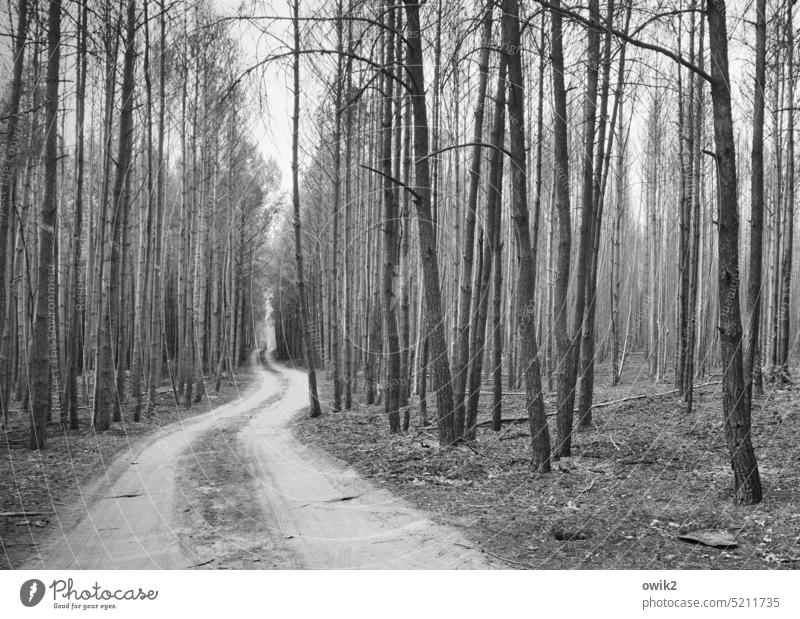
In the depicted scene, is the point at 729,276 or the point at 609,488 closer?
the point at 729,276

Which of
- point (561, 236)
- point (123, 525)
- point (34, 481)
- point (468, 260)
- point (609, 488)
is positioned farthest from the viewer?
point (468, 260)

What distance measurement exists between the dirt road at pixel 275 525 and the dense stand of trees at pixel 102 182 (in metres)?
1.06

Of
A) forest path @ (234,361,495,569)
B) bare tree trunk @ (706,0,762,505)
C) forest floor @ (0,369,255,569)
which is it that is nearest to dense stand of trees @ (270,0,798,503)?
bare tree trunk @ (706,0,762,505)

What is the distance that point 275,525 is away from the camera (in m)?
3.84

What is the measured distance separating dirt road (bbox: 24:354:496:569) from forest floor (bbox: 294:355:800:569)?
0.29m

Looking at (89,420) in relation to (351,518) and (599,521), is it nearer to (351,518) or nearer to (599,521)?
(351,518)

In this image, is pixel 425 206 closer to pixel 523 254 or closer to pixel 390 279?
pixel 523 254

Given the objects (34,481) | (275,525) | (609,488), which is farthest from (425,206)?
(34,481)

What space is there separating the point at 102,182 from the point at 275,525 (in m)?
6.93

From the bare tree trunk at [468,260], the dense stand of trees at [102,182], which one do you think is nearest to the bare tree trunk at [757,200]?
the bare tree trunk at [468,260]

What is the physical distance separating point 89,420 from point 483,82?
24.8 feet

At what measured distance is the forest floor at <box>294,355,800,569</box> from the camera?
351 centimetres
